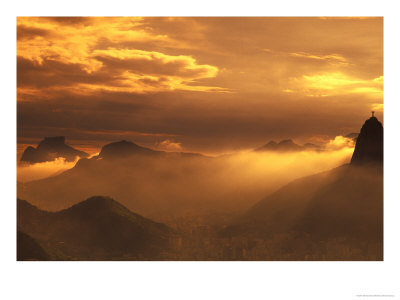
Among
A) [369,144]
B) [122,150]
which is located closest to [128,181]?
[122,150]

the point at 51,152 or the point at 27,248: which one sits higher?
the point at 51,152

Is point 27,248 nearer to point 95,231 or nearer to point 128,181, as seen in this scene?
point 95,231

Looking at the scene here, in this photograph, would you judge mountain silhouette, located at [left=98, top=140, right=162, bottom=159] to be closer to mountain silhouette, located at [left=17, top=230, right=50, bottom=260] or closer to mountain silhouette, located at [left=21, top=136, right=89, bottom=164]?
mountain silhouette, located at [left=21, top=136, right=89, bottom=164]

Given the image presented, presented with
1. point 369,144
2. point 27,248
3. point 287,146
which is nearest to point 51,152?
point 27,248

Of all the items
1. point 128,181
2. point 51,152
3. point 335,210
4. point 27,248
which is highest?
point 51,152

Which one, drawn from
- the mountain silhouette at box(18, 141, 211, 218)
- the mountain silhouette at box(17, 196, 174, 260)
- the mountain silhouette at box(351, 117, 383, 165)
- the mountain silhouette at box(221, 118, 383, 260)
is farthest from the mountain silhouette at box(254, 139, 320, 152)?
the mountain silhouette at box(17, 196, 174, 260)
